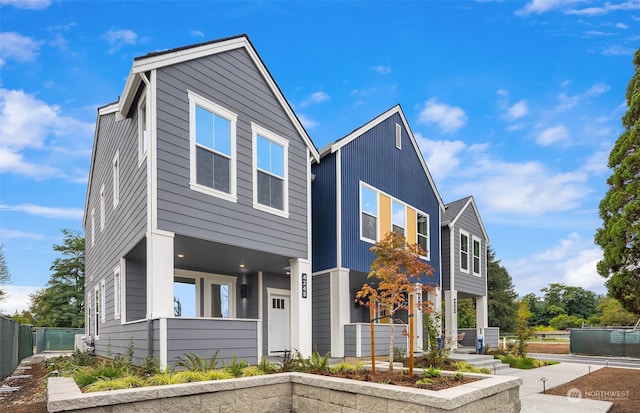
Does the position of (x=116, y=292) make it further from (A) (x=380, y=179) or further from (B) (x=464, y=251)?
(B) (x=464, y=251)

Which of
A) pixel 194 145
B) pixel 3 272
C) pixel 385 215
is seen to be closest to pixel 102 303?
pixel 194 145

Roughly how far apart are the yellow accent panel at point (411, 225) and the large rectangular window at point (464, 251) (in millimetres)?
4695

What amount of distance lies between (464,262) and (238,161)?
1407 centimetres

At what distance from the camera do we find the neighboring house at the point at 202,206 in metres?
8.37

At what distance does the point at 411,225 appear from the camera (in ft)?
54.2

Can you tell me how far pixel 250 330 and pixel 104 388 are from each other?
367 cm

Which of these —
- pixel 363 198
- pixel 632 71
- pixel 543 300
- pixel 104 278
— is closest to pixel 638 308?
pixel 632 71

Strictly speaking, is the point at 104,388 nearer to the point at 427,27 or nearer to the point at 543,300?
the point at 427,27

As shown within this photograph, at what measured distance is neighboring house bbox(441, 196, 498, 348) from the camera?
19141 mm

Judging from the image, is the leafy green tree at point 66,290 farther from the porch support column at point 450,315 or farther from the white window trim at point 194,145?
the white window trim at point 194,145

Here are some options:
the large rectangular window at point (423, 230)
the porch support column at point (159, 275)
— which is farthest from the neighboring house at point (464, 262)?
the porch support column at point (159, 275)

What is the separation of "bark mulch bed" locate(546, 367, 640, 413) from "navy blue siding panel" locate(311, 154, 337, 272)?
21.1ft

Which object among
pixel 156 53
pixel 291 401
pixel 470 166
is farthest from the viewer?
pixel 470 166

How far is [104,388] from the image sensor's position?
5.79 m
